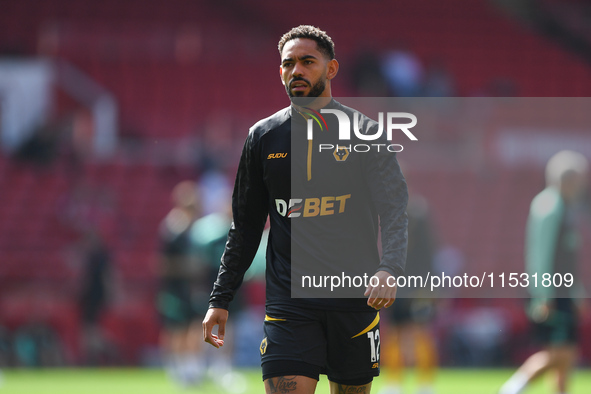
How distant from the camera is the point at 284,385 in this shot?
3.98 meters

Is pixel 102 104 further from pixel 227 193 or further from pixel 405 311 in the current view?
pixel 405 311

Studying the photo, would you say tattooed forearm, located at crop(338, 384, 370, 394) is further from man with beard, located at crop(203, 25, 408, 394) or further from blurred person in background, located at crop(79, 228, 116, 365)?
blurred person in background, located at crop(79, 228, 116, 365)

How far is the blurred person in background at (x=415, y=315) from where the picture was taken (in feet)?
30.1

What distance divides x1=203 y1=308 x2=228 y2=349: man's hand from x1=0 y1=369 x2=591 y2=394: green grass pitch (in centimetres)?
608

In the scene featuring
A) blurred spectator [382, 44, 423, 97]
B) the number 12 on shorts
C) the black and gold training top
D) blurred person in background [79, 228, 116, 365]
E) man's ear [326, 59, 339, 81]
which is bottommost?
the number 12 on shorts

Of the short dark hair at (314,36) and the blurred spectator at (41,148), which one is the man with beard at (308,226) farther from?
the blurred spectator at (41,148)

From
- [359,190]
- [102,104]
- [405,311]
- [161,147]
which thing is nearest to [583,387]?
[405,311]

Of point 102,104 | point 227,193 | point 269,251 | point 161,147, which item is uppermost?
point 102,104

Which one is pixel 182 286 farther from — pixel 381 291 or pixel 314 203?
pixel 381 291

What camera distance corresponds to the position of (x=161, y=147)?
17906 mm

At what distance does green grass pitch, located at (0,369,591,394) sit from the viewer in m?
10.3

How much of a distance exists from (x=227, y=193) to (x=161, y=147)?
205cm

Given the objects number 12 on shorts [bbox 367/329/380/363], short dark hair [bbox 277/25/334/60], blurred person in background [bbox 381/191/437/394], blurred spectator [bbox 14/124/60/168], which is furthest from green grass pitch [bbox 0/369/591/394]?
short dark hair [bbox 277/25/334/60]

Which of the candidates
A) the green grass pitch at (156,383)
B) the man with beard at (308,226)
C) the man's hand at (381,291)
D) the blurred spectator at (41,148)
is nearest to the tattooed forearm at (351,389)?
the man with beard at (308,226)
